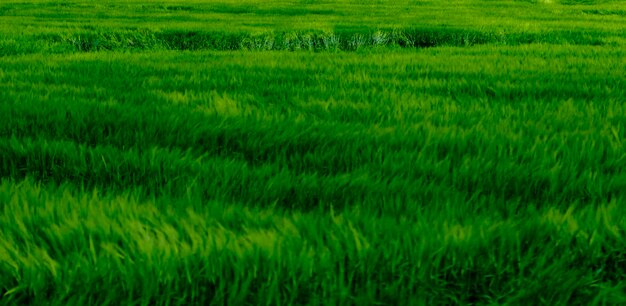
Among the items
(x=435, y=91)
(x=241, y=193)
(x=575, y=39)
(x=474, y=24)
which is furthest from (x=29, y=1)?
(x=241, y=193)

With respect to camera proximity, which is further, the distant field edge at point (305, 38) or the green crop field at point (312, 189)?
the distant field edge at point (305, 38)

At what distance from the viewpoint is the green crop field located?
115 cm

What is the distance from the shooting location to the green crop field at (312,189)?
115 centimetres

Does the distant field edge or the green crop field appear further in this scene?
the distant field edge

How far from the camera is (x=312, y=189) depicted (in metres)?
1.78

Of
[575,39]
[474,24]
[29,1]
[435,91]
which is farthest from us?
[29,1]

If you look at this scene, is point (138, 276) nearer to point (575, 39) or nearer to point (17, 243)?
point (17, 243)

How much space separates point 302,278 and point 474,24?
1058 cm

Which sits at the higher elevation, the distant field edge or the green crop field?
the green crop field

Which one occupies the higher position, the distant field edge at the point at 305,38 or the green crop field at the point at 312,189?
the green crop field at the point at 312,189

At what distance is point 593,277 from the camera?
123 cm

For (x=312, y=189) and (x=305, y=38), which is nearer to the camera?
(x=312, y=189)

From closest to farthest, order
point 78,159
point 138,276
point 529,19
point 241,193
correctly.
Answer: point 138,276 < point 241,193 < point 78,159 < point 529,19

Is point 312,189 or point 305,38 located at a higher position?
point 312,189
